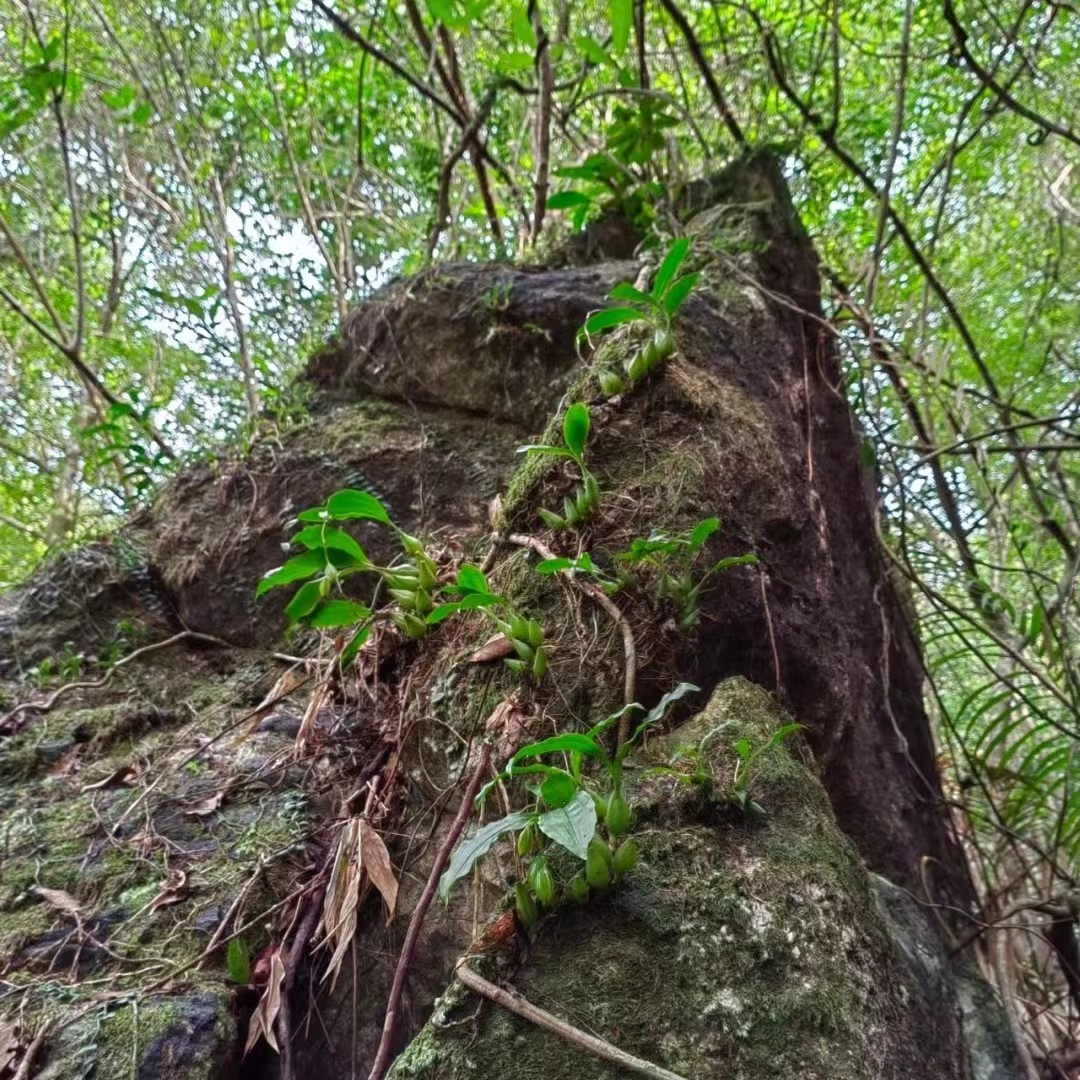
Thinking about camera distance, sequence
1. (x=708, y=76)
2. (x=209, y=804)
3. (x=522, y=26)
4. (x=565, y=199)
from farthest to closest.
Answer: (x=708, y=76), (x=565, y=199), (x=522, y=26), (x=209, y=804)

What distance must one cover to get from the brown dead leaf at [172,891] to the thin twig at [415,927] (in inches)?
21.0

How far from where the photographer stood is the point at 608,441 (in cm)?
179

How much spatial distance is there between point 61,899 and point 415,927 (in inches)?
34.7

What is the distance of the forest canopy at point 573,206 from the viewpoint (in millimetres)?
2803

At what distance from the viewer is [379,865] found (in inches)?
52.4

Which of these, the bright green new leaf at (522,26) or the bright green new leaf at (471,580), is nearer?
the bright green new leaf at (471,580)

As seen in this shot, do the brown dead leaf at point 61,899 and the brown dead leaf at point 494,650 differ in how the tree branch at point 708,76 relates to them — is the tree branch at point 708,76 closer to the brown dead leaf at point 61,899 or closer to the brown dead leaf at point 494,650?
the brown dead leaf at point 494,650

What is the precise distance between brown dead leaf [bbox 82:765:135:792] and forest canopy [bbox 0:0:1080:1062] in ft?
3.73

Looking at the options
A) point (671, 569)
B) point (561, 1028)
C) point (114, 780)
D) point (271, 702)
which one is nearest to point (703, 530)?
point (671, 569)

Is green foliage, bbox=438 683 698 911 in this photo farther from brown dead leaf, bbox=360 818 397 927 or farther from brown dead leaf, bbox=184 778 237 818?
brown dead leaf, bbox=184 778 237 818

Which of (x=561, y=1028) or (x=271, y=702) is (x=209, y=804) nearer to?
(x=271, y=702)

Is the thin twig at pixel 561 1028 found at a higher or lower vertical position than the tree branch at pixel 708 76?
lower

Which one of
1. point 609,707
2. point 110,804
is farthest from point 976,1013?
point 110,804

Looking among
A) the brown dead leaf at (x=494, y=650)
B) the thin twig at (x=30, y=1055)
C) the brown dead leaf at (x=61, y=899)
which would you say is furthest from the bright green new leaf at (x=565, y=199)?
the thin twig at (x=30, y=1055)
